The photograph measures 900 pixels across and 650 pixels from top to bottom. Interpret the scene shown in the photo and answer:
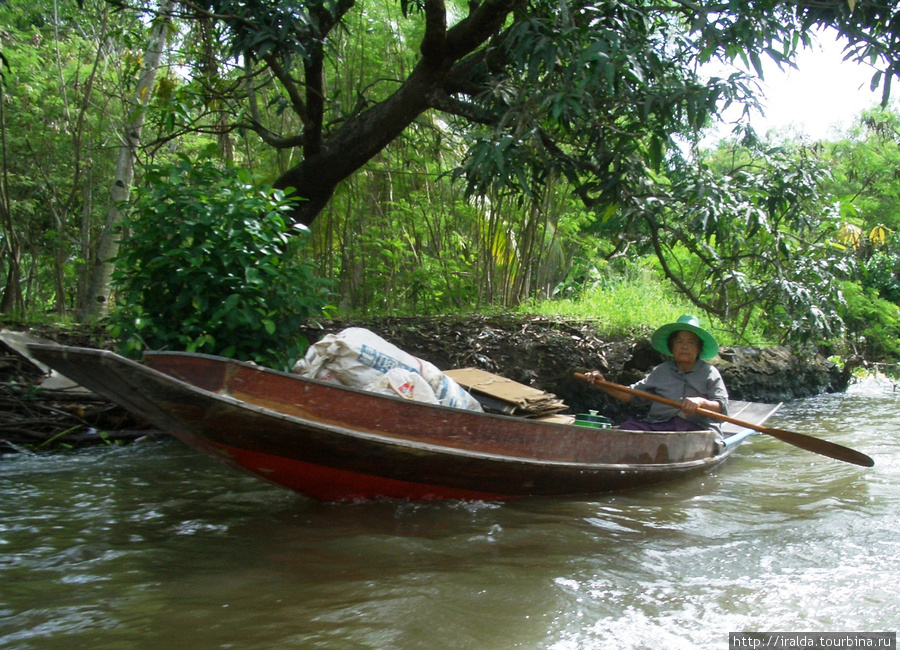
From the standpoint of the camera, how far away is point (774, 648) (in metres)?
2.45

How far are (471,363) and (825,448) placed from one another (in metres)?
3.40

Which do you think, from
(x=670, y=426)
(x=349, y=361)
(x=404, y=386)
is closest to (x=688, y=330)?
(x=670, y=426)

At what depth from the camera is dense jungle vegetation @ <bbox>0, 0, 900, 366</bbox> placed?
4309 millimetres

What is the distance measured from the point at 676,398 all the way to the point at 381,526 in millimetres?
2630

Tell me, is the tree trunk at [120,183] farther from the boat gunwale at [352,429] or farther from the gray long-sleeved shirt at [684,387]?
the gray long-sleeved shirt at [684,387]

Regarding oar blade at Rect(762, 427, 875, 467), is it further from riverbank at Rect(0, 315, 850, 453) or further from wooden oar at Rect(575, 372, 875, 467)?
riverbank at Rect(0, 315, 850, 453)

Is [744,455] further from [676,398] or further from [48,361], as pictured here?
[48,361]

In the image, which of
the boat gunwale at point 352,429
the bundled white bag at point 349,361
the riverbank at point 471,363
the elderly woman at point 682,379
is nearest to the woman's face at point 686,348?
the elderly woman at point 682,379

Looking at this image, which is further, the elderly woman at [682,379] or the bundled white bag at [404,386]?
the elderly woman at [682,379]

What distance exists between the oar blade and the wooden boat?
1359mm

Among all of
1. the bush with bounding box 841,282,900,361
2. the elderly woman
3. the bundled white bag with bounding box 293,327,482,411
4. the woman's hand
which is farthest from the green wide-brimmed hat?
the bush with bounding box 841,282,900,361

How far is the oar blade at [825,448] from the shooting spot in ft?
16.4

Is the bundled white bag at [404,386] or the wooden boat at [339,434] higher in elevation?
the bundled white bag at [404,386]

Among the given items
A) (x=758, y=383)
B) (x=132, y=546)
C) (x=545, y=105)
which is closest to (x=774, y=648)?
(x=132, y=546)
